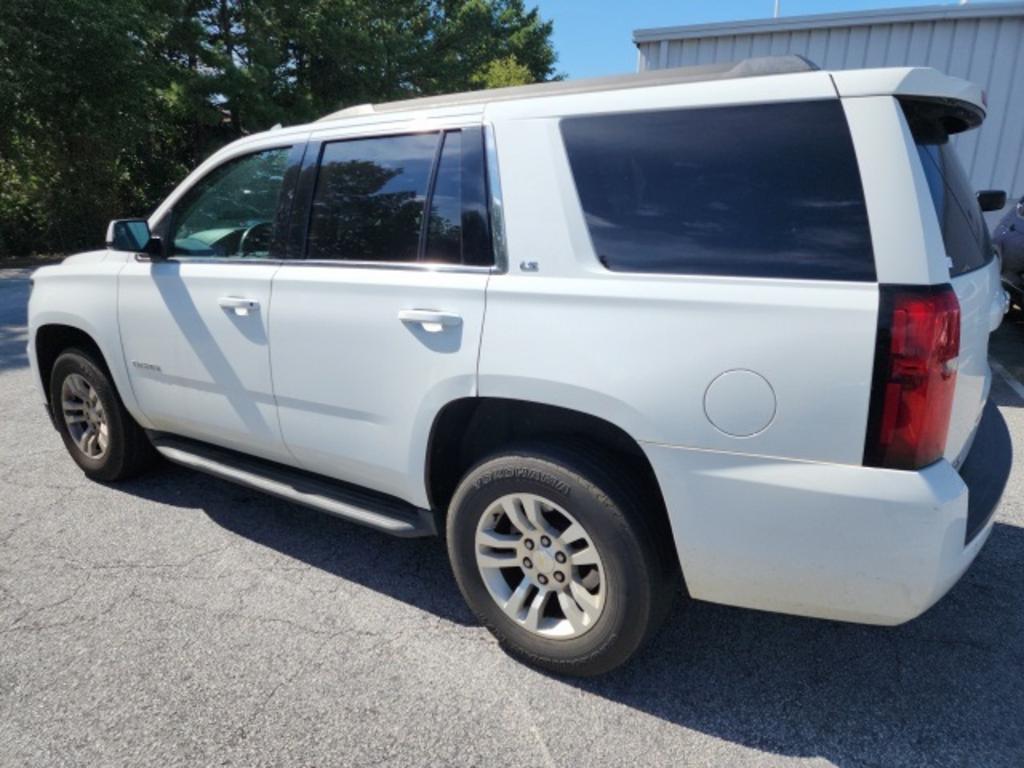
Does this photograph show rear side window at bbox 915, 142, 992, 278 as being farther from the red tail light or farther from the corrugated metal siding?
the corrugated metal siding

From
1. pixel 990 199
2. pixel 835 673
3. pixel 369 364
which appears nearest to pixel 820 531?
pixel 835 673

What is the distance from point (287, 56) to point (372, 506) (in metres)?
22.8

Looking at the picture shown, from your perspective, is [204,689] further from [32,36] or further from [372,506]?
[32,36]

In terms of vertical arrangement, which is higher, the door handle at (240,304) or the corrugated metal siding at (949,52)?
the corrugated metal siding at (949,52)

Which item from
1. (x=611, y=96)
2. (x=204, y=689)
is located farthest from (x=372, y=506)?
(x=611, y=96)

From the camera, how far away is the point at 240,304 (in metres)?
2.97

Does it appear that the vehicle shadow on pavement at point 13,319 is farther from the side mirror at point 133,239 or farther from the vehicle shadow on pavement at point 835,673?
the vehicle shadow on pavement at point 835,673

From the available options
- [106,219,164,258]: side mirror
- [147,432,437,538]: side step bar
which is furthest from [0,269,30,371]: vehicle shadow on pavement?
[147,432,437,538]: side step bar

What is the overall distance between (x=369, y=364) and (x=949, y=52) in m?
7.97

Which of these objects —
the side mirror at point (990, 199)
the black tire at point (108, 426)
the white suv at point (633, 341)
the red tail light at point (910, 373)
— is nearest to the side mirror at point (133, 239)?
the white suv at point (633, 341)

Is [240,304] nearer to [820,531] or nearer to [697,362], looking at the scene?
[697,362]

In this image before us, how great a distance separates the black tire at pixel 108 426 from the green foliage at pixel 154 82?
45.0ft

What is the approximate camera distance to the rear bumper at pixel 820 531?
1.81m

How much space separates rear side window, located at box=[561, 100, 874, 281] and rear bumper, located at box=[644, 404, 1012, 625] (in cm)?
54
